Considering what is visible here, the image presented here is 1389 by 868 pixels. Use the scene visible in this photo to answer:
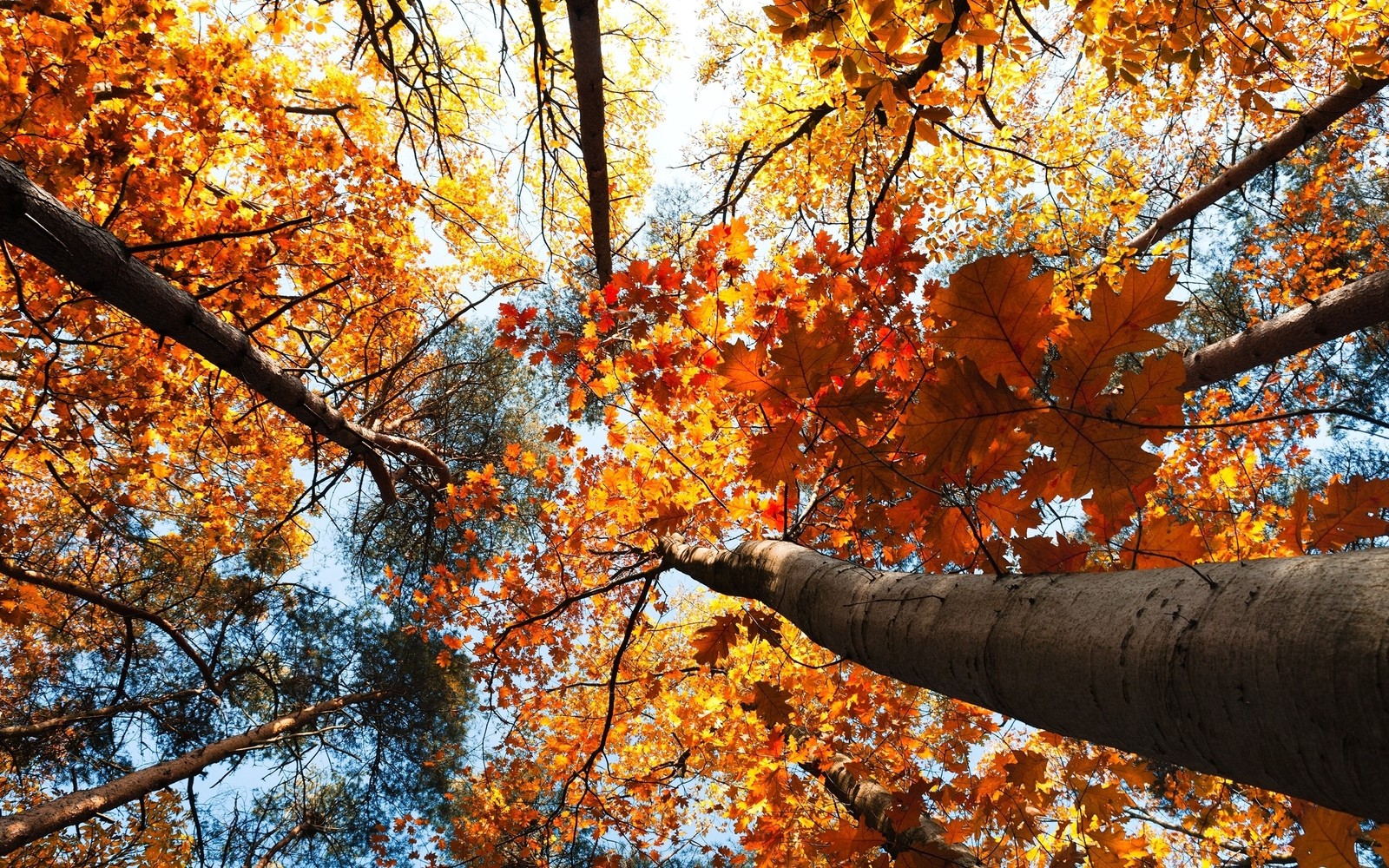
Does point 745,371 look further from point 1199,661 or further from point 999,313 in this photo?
point 1199,661

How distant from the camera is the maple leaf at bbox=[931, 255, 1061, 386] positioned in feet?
2.83

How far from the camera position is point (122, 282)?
2.14m

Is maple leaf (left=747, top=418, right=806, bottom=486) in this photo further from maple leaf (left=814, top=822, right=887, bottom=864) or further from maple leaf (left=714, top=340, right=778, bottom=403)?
maple leaf (left=814, top=822, right=887, bottom=864)

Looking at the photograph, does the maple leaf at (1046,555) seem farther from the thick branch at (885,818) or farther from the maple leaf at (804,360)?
the thick branch at (885,818)

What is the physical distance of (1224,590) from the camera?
61 centimetres

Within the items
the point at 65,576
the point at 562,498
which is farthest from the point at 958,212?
the point at 65,576

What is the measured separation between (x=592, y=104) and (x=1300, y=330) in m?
3.73

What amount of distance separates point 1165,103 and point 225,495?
958 centimetres

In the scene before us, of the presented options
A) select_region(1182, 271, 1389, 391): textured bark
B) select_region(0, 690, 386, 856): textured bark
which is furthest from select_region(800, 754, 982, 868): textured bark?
select_region(0, 690, 386, 856): textured bark

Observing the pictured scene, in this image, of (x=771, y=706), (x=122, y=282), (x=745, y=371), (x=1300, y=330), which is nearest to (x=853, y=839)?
(x=771, y=706)

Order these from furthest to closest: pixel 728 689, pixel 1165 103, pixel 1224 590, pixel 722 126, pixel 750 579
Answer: pixel 722 126
pixel 1165 103
pixel 728 689
pixel 750 579
pixel 1224 590

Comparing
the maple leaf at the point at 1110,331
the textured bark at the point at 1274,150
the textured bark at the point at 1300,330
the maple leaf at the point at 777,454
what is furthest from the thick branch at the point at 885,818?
the textured bark at the point at 1274,150

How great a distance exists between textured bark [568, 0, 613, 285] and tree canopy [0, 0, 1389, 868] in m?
0.03

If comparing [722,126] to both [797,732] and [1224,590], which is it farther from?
[1224,590]
